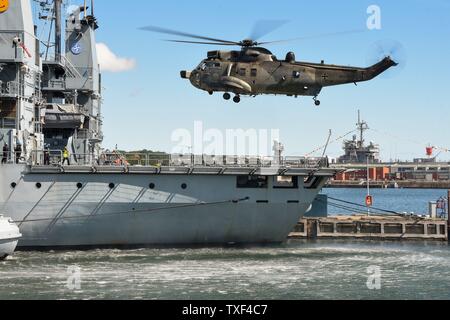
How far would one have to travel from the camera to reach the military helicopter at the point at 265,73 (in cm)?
3006

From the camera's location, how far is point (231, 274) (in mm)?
24688

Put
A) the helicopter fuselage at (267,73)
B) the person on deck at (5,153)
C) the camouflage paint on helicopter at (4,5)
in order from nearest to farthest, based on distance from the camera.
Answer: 1. the helicopter fuselage at (267,73)
2. the person on deck at (5,153)
3. the camouflage paint on helicopter at (4,5)

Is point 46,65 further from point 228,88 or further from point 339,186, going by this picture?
point 339,186

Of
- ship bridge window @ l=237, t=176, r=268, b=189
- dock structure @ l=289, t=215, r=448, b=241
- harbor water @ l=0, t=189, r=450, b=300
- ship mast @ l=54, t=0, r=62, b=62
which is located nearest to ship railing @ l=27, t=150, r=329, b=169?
ship bridge window @ l=237, t=176, r=268, b=189

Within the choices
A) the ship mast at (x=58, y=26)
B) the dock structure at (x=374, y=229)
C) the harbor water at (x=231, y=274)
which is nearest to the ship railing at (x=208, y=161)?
the harbor water at (x=231, y=274)

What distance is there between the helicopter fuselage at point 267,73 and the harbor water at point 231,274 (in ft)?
25.1

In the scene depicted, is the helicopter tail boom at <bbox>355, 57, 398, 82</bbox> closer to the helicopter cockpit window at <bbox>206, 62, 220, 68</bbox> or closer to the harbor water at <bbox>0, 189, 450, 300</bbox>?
the helicopter cockpit window at <bbox>206, 62, 220, 68</bbox>

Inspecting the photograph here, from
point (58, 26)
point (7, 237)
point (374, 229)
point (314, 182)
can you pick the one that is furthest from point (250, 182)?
point (58, 26)

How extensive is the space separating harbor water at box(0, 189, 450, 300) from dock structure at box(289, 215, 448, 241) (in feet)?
15.9

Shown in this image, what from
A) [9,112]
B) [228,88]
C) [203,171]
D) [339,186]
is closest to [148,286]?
[203,171]

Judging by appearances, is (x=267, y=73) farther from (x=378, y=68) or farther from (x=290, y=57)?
(x=378, y=68)

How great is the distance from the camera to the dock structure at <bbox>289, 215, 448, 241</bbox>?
122 ft

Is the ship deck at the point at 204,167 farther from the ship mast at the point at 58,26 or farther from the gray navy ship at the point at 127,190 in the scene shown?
the ship mast at the point at 58,26

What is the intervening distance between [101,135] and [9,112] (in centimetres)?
1008
